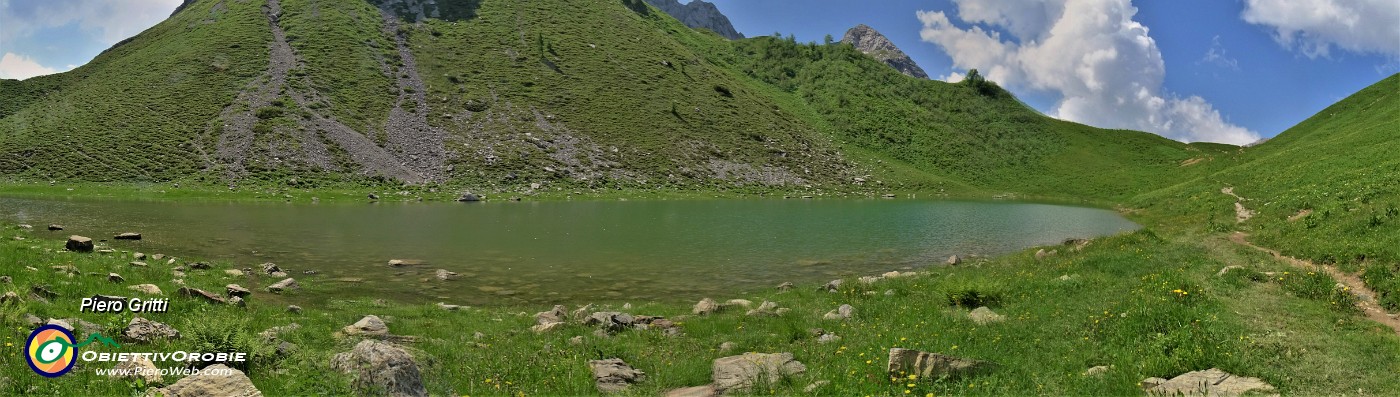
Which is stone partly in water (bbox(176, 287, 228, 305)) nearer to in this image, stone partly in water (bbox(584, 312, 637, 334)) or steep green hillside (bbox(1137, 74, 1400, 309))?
stone partly in water (bbox(584, 312, 637, 334))

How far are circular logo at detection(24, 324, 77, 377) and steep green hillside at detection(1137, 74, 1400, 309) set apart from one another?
84.3 ft

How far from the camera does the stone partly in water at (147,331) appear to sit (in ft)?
34.2

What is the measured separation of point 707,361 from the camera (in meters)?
12.4

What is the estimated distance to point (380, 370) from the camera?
880 centimetres

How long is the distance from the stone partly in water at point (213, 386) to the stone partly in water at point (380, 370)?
1230 mm

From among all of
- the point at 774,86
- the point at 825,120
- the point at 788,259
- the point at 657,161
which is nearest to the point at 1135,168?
the point at 825,120

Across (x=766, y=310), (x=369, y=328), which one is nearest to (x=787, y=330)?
(x=766, y=310)

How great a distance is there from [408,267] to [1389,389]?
28940 millimetres

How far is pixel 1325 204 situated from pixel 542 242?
37.1 m

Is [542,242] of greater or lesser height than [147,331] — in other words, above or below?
below

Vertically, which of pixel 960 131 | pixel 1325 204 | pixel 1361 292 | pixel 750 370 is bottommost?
pixel 750 370

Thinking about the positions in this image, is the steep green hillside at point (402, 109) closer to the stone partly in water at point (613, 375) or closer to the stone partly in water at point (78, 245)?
the stone partly in water at point (78, 245)

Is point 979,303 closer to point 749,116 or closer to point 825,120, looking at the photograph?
point 749,116

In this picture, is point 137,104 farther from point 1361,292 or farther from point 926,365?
point 1361,292
